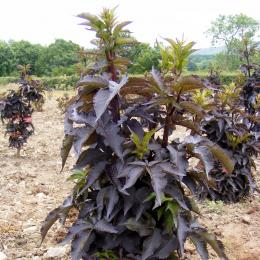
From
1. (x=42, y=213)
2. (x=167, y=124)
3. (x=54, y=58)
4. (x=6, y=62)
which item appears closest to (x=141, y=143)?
(x=167, y=124)

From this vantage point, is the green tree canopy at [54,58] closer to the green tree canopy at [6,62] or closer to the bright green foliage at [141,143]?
the green tree canopy at [6,62]

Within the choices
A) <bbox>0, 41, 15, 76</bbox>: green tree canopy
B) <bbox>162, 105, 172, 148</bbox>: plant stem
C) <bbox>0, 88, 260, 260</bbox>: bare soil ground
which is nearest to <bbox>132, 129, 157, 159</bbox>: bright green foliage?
<bbox>162, 105, 172, 148</bbox>: plant stem

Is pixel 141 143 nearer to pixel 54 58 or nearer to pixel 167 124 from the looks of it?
pixel 167 124

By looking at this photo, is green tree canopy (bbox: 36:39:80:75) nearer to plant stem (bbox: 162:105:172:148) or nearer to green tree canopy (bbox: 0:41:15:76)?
green tree canopy (bbox: 0:41:15:76)

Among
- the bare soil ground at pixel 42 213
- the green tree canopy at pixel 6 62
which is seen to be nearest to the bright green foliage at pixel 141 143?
the bare soil ground at pixel 42 213

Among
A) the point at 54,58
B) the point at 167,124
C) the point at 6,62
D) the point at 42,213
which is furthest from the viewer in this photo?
the point at 6,62

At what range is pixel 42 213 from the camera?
453 centimetres

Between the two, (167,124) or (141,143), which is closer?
(141,143)

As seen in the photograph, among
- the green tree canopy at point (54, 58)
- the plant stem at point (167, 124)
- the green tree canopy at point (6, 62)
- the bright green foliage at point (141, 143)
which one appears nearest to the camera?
the bright green foliage at point (141, 143)

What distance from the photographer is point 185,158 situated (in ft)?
7.12

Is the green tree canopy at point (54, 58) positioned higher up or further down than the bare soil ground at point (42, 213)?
higher up

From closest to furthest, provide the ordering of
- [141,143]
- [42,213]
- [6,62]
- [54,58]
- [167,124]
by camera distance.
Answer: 1. [141,143]
2. [167,124]
3. [42,213]
4. [54,58]
5. [6,62]

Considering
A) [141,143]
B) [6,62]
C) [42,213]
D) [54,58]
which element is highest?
[141,143]

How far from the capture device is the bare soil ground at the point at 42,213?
370cm
